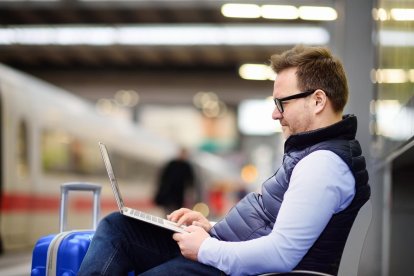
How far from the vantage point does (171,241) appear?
3668 mm

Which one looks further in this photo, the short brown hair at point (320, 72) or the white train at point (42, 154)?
the white train at point (42, 154)

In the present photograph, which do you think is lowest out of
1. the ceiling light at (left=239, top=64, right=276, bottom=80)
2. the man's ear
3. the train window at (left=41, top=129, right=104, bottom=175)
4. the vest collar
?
the train window at (left=41, top=129, right=104, bottom=175)

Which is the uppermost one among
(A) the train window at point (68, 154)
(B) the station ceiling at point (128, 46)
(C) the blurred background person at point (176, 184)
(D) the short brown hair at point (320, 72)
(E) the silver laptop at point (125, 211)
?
(B) the station ceiling at point (128, 46)

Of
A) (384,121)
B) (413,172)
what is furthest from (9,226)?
(413,172)

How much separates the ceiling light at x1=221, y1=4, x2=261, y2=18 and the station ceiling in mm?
256

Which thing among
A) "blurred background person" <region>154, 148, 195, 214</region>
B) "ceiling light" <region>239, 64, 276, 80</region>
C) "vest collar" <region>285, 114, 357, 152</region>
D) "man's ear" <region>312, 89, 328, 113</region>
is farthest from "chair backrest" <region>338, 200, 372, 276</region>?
"ceiling light" <region>239, 64, 276, 80</region>

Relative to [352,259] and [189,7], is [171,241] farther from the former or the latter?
[189,7]

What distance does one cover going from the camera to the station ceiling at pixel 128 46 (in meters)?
16.8

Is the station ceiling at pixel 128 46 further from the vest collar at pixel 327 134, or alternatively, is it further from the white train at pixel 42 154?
the vest collar at pixel 327 134

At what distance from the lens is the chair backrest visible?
332 cm

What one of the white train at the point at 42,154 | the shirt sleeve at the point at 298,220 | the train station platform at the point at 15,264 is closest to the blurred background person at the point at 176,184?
the white train at the point at 42,154

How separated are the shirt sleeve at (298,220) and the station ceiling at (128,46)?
11.7 metres

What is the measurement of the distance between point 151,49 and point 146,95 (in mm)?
5598

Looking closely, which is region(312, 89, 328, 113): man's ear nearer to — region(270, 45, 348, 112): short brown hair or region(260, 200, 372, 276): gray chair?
region(270, 45, 348, 112): short brown hair
